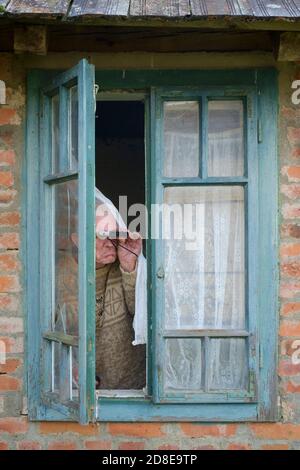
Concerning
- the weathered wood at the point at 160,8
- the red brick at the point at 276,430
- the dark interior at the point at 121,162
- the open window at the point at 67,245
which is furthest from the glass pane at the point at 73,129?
the dark interior at the point at 121,162

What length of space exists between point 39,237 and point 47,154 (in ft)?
1.46

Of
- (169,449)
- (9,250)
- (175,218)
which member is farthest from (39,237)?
(169,449)

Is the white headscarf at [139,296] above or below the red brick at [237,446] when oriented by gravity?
above

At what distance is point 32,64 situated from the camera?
13.1 feet

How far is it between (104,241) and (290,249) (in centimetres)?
104

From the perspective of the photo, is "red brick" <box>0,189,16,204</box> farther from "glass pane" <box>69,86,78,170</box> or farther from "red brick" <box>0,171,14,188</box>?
"glass pane" <box>69,86,78,170</box>

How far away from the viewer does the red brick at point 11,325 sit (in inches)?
157

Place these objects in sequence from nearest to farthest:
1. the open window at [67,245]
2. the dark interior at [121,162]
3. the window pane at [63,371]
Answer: the open window at [67,245], the window pane at [63,371], the dark interior at [121,162]

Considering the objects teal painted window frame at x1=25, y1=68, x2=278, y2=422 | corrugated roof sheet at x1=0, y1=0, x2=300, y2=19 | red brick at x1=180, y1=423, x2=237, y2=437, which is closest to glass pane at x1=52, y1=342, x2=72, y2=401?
teal painted window frame at x1=25, y1=68, x2=278, y2=422

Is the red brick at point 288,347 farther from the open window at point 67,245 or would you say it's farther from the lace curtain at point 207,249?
the open window at point 67,245

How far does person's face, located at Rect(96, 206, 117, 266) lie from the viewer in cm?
409

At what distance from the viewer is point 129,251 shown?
166 inches

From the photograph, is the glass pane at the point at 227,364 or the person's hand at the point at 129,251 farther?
the person's hand at the point at 129,251

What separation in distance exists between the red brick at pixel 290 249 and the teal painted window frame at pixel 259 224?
0.14 ft
